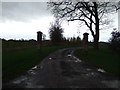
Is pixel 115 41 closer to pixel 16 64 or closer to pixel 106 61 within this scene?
pixel 106 61

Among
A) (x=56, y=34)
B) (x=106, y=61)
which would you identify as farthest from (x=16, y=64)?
(x=56, y=34)

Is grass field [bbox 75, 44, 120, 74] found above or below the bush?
below

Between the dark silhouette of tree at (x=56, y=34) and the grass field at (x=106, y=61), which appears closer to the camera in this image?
the grass field at (x=106, y=61)

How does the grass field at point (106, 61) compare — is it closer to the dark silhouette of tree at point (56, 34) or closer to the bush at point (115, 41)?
the bush at point (115, 41)

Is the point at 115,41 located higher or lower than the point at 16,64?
higher

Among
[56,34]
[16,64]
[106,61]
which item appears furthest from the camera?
[56,34]

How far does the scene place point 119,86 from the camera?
9.71 metres

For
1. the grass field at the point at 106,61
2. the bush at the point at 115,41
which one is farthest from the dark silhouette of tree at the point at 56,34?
the grass field at the point at 106,61

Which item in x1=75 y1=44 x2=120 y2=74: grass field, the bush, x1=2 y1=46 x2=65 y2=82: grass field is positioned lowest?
x1=75 y1=44 x2=120 y2=74: grass field

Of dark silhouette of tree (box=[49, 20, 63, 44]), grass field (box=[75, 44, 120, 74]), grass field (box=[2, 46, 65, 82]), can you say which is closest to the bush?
grass field (box=[75, 44, 120, 74])

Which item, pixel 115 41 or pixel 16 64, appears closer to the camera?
pixel 16 64

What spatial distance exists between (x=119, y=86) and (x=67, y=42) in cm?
5897

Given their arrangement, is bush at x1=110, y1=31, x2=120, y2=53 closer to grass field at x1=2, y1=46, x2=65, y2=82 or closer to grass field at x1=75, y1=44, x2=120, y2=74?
grass field at x1=75, y1=44, x2=120, y2=74

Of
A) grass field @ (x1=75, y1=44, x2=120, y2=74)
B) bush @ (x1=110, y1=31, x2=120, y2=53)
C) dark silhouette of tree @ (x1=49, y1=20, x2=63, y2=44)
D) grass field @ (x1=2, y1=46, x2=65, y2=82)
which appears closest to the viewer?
grass field @ (x1=2, y1=46, x2=65, y2=82)
